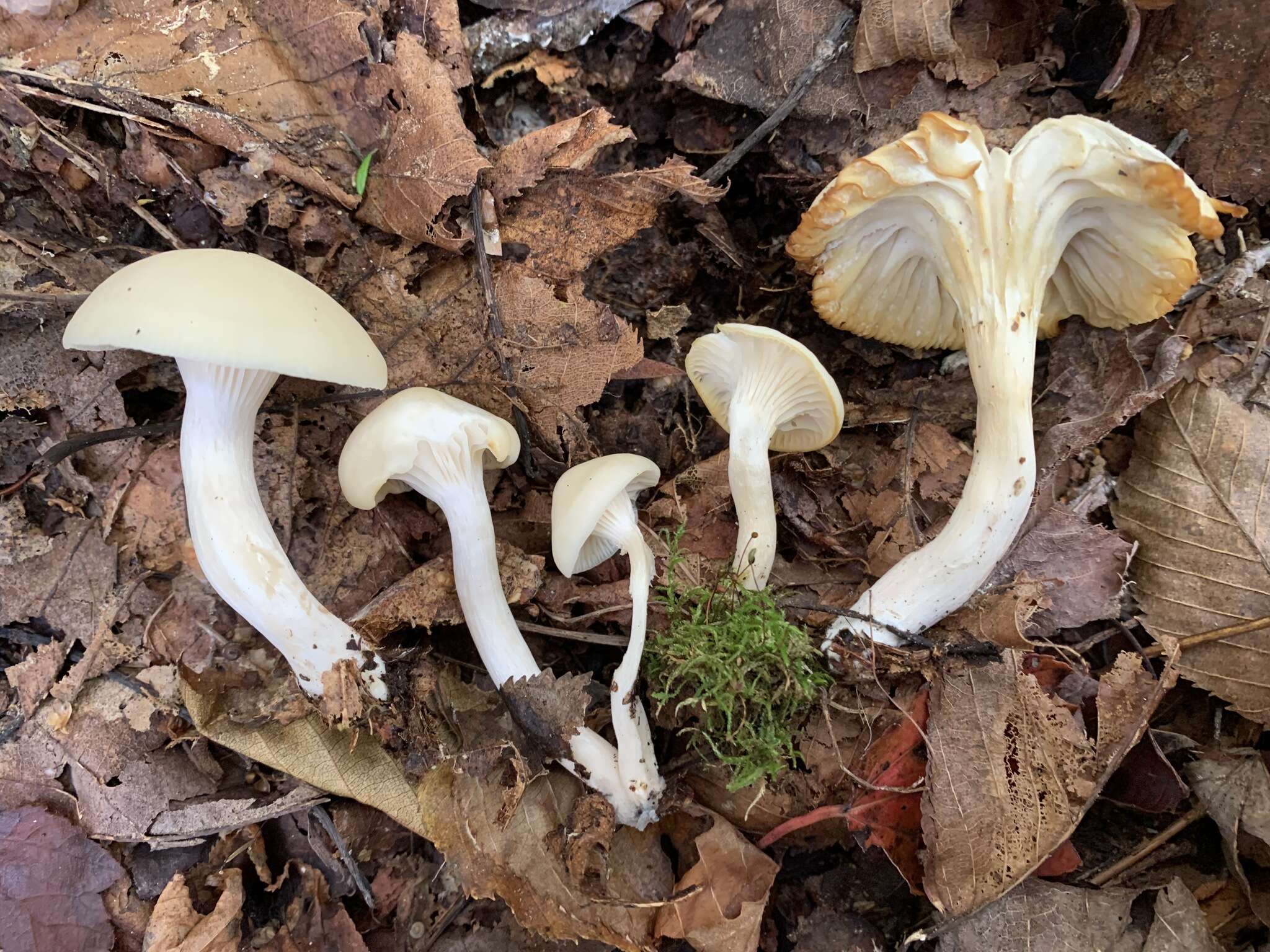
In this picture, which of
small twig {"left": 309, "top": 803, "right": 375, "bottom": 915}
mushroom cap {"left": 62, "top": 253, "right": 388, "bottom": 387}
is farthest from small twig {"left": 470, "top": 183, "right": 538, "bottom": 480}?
small twig {"left": 309, "top": 803, "right": 375, "bottom": 915}

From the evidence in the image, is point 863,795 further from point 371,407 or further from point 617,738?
point 371,407

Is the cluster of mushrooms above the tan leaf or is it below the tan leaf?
below

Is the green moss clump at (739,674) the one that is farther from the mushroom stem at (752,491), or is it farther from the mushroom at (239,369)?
the mushroom at (239,369)

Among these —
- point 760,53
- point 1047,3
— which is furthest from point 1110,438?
point 760,53

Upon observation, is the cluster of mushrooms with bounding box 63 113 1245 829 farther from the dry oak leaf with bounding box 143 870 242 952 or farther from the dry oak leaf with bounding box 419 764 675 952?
the dry oak leaf with bounding box 143 870 242 952

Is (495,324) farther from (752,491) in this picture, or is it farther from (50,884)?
(50,884)

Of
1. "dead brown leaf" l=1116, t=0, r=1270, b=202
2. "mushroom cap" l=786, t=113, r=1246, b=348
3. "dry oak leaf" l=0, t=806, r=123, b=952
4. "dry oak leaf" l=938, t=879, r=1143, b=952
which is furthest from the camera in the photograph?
"dead brown leaf" l=1116, t=0, r=1270, b=202

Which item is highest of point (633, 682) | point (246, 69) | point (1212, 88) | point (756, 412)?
point (1212, 88)

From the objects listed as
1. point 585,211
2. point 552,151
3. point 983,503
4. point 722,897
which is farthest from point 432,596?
point 983,503
